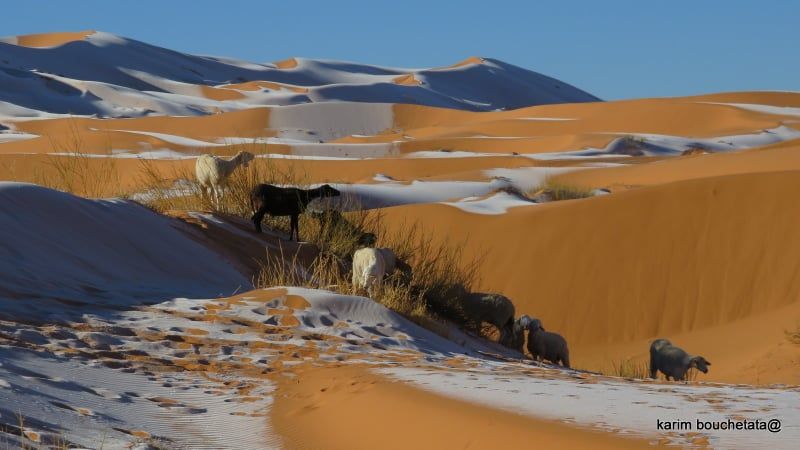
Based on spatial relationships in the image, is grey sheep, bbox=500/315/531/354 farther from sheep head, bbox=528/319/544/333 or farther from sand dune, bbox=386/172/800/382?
sand dune, bbox=386/172/800/382

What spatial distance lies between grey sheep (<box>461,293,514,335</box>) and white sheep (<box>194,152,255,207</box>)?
9.25 feet

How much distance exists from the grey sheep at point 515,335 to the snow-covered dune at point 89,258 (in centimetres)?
287

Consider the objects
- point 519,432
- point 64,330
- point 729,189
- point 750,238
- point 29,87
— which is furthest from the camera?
point 29,87

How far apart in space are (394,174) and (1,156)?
33.3 ft

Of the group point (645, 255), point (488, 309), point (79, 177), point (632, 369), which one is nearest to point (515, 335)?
point (488, 309)

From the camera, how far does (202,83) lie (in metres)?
92.3

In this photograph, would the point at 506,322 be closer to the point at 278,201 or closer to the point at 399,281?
the point at 399,281

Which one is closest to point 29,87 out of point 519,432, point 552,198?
point 552,198

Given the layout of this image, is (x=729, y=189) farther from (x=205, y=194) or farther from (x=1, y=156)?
(x=1, y=156)

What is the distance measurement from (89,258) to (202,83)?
85.7 m

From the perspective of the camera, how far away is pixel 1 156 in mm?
27047

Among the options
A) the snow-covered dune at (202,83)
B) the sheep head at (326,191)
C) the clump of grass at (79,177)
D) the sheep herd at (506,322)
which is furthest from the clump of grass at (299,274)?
the snow-covered dune at (202,83)

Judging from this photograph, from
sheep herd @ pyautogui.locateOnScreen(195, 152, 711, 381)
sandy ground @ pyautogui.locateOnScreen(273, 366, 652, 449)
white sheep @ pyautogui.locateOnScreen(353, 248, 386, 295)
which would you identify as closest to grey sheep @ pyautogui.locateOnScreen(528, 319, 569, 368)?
sheep herd @ pyautogui.locateOnScreen(195, 152, 711, 381)

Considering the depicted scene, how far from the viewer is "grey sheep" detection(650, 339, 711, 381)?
1077cm
